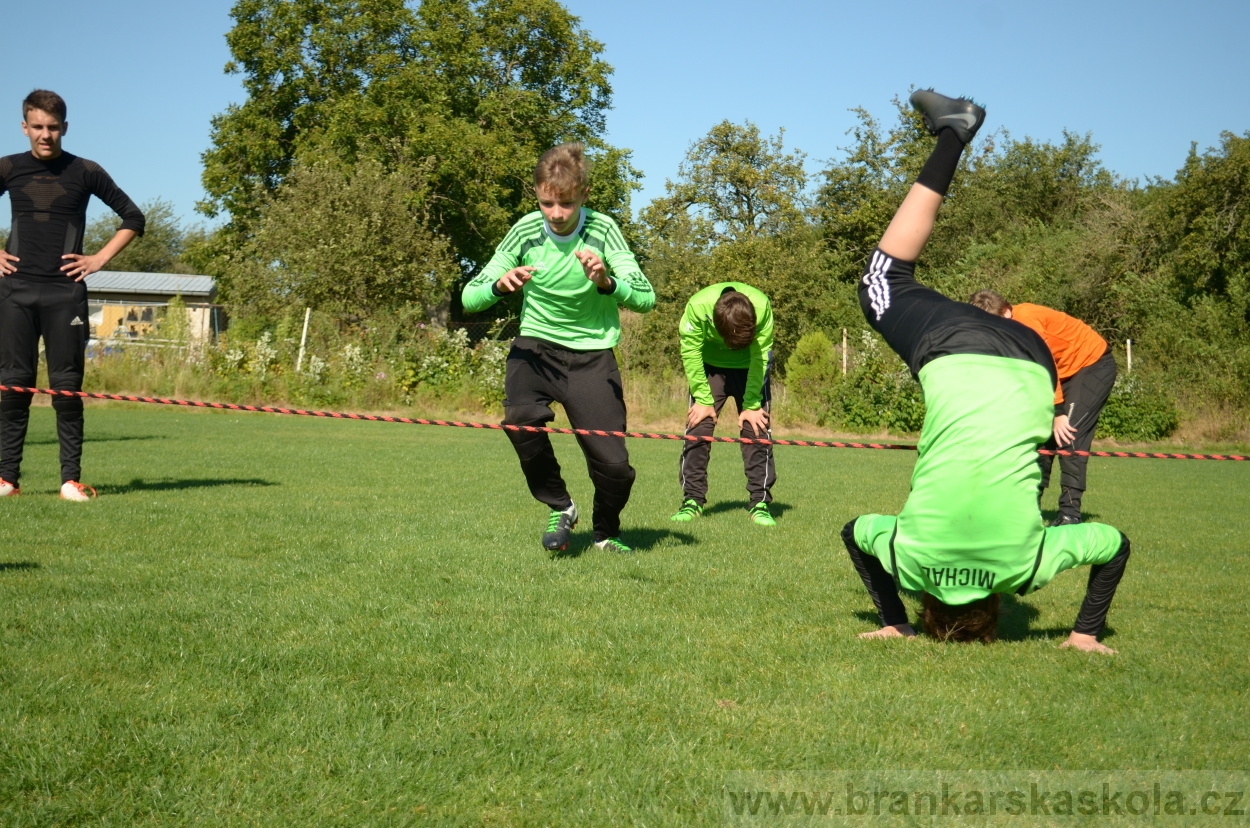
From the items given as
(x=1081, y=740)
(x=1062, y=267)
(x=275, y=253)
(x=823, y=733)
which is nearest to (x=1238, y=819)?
(x=1081, y=740)

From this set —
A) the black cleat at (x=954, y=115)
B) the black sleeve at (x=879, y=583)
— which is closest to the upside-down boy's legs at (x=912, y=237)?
the black cleat at (x=954, y=115)

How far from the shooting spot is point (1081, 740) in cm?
349

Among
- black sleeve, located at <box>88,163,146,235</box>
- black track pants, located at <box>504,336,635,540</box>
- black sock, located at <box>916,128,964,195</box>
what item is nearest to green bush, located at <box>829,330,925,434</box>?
black sleeve, located at <box>88,163,146,235</box>

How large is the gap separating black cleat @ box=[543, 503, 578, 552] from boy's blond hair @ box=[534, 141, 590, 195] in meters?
1.98

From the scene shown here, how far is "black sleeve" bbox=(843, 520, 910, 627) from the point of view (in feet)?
15.4

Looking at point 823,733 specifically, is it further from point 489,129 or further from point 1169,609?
point 489,129

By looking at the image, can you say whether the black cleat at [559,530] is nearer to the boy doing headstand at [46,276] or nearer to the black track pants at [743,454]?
the black track pants at [743,454]

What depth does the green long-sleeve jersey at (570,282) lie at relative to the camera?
6.09 meters

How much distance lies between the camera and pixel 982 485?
13.1 ft

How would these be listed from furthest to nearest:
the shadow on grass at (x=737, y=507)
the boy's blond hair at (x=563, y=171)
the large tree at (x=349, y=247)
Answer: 1. the large tree at (x=349, y=247)
2. the shadow on grass at (x=737, y=507)
3. the boy's blond hair at (x=563, y=171)

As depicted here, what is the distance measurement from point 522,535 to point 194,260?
4298cm

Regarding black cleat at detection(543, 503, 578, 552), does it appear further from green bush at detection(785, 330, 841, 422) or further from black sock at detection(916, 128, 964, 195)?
green bush at detection(785, 330, 841, 422)

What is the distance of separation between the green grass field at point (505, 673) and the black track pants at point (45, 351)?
0.65m

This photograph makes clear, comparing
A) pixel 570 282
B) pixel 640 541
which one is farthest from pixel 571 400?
pixel 640 541
